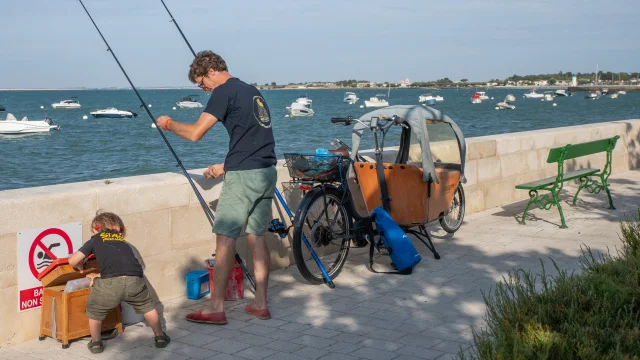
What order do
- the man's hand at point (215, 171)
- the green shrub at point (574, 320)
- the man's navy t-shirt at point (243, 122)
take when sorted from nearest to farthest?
the green shrub at point (574, 320)
the man's navy t-shirt at point (243, 122)
the man's hand at point (215, 171)

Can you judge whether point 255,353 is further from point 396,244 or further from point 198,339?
point 396,244

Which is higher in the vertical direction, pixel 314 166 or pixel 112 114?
pixel 314 166

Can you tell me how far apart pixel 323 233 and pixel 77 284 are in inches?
94.1

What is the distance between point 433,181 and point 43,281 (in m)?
3.85

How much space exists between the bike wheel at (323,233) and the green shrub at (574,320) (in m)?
2.66

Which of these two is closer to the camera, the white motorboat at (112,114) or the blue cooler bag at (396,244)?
the blue cooler bag at (396,244)

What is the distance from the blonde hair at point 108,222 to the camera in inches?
220

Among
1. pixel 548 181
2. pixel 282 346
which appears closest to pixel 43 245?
pixel 282 346

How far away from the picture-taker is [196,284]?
6.62m

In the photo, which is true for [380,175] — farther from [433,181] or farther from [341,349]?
[341,349]

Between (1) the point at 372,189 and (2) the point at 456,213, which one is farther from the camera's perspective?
(2) the point at 456,213

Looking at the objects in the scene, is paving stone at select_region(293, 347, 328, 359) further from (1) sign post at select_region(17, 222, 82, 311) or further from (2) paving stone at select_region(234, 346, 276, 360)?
(1) sign post at select_region(17, 222, 82, 311)

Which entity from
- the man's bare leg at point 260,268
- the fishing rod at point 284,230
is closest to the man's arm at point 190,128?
the man's bare leg at point 260,268

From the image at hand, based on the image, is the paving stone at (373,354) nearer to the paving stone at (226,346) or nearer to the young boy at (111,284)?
the paving stone at (226,346)
